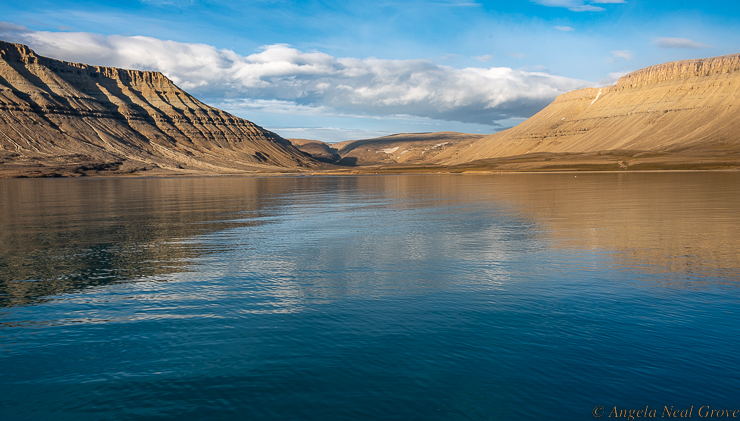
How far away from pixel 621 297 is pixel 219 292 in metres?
14.6

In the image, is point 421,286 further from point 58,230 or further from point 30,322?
point 58,230

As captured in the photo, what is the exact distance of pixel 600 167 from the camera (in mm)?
174125

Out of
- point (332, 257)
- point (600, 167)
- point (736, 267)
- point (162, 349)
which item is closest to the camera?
point (162, 349)

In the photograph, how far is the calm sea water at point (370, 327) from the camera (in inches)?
396

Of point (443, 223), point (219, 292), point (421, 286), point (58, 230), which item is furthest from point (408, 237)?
point (58, 230)

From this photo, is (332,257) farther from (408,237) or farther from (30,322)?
(30,322)

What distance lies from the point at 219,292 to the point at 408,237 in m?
14.9

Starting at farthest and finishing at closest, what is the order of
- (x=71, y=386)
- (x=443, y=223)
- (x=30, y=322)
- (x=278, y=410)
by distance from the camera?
(x=443, y=223) < (x=30, y=322) < (x=71, y=386) < (x=278, y=410)

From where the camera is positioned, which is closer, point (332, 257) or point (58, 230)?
point (332, 257)

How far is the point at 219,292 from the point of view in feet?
58.4

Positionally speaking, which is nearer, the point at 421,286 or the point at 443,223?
the point at 421,286

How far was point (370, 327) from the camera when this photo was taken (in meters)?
13.9

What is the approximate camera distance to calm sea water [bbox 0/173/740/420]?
10.0m

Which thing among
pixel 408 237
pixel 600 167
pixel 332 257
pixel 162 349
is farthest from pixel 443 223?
pixel 600 167
